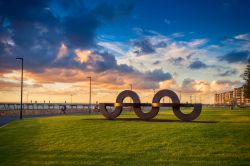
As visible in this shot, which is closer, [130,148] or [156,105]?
[130,148]

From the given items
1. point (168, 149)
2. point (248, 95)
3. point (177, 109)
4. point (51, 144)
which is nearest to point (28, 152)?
point (51, 144)

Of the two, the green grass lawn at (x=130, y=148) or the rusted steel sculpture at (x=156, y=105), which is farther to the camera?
the rusted steel sculpture at (x=156, y=105)

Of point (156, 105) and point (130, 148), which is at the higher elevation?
point (156, 105)

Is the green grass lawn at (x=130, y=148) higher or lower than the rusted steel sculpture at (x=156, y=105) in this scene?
lower

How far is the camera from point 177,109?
26344mm

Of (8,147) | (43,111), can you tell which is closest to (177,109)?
(8,147)

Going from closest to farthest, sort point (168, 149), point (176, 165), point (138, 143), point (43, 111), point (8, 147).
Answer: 1. point (176, 165)
2. point (168, 149)
3. point (138, 143)
4. point (8, 147)
5. point (43, 111)

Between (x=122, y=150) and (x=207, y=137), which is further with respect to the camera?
(x=207, y=137)

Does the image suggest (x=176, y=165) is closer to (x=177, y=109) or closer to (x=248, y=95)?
(x=177, y=109)

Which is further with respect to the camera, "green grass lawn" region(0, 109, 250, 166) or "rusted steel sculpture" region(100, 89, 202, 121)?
"rusted steel sculpture" region(100, 89, 202, 121)

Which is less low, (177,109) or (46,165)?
(177,109)

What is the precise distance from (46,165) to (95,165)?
2093 mm

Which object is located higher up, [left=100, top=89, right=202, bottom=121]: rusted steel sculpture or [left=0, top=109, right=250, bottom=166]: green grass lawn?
[left=100, top=89, right=202, bottom=121]: rusted steel sculpture

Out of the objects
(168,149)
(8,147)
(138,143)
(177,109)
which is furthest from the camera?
(177,109)
